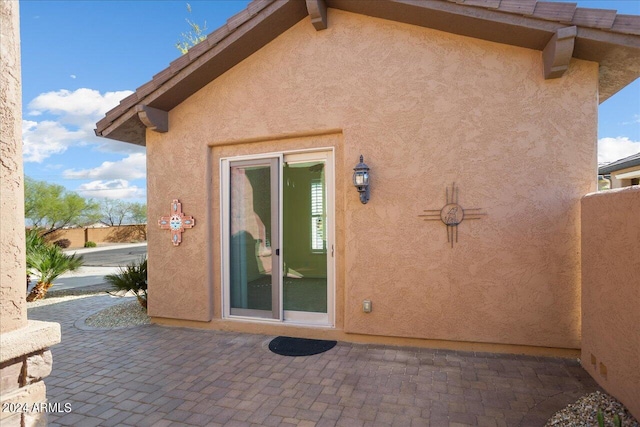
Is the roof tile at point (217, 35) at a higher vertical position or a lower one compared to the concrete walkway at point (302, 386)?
higher

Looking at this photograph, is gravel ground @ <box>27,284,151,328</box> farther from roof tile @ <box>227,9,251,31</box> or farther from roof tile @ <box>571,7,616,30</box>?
roof tile @ <box>571,7,616,30</box>

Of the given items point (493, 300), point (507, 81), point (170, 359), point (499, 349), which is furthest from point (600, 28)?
point (170, 359)

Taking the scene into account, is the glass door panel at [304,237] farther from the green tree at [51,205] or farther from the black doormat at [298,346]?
the green tree at [51,205]

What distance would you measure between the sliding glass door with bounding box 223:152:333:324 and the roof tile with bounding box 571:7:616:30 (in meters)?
3.75

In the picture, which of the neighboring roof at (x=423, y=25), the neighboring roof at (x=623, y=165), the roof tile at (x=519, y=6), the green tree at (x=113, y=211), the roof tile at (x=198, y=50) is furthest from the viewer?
the green tree at (x=113, y=211)

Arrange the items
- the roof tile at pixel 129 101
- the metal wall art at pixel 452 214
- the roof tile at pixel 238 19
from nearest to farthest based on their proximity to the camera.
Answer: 1. the metal wall art at pixel 452 214
2. the roof tile at pixel 238 19
3. the roof tile at pixel 129 101

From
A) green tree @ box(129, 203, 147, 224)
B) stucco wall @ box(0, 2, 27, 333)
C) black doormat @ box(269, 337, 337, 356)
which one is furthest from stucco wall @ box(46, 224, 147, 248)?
stucco wall @ box(0, 2, 27, 333)

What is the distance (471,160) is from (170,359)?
5336mm

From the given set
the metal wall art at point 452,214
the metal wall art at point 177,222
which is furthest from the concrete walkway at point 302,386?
the metal wall art at point 177,222

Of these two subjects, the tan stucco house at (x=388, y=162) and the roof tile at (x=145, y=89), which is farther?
the roof tile at (x=145, y=89)

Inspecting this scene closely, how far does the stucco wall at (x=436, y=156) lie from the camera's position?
4.65m

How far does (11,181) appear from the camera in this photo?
2.21 m

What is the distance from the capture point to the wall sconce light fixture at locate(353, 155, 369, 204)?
16.7 ft

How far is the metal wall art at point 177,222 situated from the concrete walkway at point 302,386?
6.41 ft
